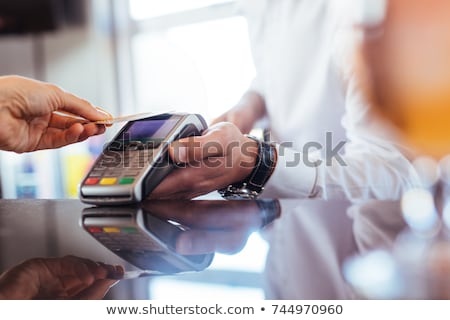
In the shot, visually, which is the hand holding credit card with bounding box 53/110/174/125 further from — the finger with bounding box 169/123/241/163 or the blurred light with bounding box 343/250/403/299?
the blurred light with bounding box 343/250/403/299

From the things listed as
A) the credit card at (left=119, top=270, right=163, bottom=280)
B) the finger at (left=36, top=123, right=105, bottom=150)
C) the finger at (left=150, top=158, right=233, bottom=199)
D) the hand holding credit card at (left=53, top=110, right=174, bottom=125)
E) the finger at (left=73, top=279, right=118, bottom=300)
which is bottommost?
the finger at (left=73, top=279, right=118, bottom=300)

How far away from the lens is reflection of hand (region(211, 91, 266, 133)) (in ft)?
3.79

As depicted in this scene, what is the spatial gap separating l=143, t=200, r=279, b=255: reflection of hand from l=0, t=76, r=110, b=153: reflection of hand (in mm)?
224

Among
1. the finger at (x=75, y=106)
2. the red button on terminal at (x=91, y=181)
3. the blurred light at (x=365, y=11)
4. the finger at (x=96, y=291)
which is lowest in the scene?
the finger at (x=96, y=291)

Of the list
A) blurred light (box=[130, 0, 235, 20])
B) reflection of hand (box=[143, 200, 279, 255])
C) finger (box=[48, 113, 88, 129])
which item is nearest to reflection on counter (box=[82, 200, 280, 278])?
reflection of hand (box=[143, 200, 279, 255])

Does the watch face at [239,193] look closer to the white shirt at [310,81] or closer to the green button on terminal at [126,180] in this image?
the green button on terminal at [126,180]

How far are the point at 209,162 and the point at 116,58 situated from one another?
178cm

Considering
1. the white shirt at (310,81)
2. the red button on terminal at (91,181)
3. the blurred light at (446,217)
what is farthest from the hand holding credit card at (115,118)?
the white shirt at (310,81)

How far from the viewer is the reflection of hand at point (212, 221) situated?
353 millimetres

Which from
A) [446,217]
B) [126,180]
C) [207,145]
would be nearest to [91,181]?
[126,180]

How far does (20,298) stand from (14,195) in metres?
2.32

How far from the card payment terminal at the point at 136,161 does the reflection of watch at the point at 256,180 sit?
132 millimetres

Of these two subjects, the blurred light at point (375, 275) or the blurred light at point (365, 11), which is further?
the blurred light at point (365, 11)

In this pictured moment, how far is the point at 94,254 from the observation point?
1.11 feet
